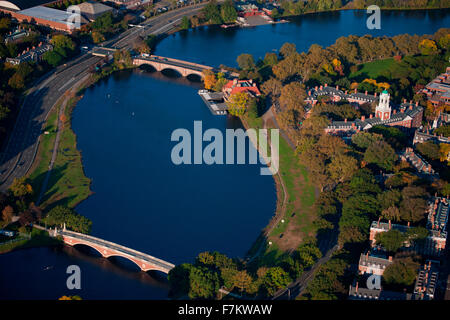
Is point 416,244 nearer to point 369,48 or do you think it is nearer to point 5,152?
point 5,152

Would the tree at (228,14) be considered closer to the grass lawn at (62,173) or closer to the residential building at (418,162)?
the grass lawn at (62,173)

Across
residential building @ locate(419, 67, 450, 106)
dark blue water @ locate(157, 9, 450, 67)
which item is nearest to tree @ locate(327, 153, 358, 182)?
residential building @ locate(419, 67, 450, 106)

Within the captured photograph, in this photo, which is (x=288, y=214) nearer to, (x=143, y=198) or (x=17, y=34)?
(x=143, y=198)

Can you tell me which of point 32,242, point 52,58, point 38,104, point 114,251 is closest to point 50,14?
point 52,58

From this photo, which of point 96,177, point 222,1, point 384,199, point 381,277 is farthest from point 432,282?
point 222,1

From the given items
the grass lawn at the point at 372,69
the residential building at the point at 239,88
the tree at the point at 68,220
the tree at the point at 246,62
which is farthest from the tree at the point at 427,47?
the tree at the point at 68,220

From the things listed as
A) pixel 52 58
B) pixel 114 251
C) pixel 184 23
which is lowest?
pixel 114 251

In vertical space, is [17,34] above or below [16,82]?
above
